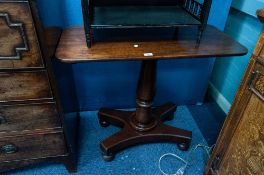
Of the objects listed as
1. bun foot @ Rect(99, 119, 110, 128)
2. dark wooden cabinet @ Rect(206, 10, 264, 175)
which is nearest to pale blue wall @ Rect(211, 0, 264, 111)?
dark wooden cabinet @ Rect(206, 10, 264, 175)

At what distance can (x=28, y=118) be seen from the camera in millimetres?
946

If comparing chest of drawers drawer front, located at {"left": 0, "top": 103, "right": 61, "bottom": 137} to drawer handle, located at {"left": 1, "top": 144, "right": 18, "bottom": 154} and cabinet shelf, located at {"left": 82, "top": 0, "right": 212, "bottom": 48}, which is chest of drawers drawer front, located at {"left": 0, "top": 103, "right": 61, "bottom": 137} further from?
cabinet shelf, located at {"left": 82, "top": 0, "right": 212, "bottom": 48}

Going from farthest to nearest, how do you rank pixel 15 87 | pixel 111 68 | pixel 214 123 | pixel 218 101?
pixel 218 101, pixel 214 123, pixel 111 68, pixel 15 87

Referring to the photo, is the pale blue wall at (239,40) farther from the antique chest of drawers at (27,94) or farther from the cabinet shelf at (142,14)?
the antique chest of drawers at (27,94)

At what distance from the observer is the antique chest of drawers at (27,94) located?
0.71 meters

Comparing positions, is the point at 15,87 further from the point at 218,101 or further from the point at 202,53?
the point at 218,101

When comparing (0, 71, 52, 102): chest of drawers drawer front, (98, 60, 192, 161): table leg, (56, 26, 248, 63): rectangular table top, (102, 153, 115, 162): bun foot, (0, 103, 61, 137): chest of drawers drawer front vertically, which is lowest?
(102, 153, 115, 162): bun foot

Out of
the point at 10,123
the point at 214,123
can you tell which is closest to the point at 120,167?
the point at 10,123

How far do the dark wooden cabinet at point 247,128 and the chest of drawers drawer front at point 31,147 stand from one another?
2.48 feet

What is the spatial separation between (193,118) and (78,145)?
32.1 inches

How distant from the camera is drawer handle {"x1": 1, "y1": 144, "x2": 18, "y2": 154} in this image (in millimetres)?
1000

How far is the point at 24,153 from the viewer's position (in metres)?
1.05

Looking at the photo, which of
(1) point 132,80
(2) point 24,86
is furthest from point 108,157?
(2) point 24,86

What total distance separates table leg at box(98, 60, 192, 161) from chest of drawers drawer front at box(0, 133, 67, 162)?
0.27 meters
